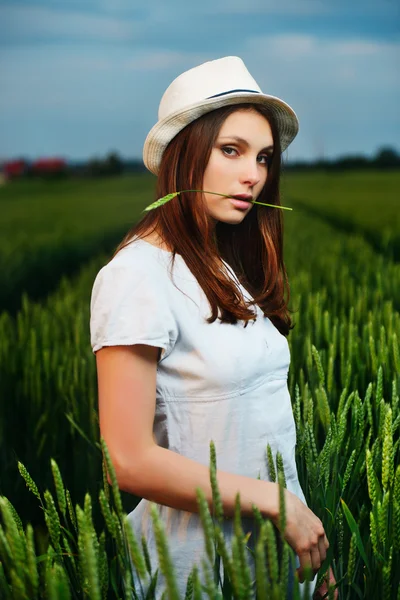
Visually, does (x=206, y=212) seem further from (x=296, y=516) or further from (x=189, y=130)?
(x=296, y=516)

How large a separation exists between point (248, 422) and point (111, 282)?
12.8 inches

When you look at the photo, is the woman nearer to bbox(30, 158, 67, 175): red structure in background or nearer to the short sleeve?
the short sleeve

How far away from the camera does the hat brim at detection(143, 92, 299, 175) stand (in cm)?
126

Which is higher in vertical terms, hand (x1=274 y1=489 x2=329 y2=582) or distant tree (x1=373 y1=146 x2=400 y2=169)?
distant tree (x1=373 y1=146 x2=400 y2=169)

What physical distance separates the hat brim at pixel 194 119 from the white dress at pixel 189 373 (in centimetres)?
22

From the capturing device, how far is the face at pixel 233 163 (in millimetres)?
1267

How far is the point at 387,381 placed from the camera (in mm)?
2000

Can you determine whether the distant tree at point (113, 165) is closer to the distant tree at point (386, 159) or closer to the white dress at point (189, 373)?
the distant tree at point (386, 159)

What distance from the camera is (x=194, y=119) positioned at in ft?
4.26

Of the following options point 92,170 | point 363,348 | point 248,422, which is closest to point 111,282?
point 248,422

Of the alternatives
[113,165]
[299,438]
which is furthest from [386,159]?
[299,438]

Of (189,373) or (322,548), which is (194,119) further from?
(322,548)

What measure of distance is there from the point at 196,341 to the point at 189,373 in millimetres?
51

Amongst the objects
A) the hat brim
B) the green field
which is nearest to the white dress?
the green field
